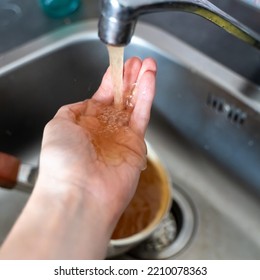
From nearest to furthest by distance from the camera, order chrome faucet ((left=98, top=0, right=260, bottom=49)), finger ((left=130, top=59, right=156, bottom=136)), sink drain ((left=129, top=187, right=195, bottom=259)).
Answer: chrome faucet ((left=98, top=0, right=260, bottom=49)) → finger ((left=130, top=59, right=156, bottom=136)) → sink drain ((left=129, top=187, right=195, bottom=259))

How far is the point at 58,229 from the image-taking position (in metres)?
0.41

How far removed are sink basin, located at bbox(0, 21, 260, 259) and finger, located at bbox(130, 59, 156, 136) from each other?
0.08m

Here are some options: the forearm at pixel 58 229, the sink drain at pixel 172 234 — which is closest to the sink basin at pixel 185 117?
the sink drain at pixel 172 234

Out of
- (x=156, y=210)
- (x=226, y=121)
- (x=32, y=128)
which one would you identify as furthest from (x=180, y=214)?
(x=32, y=128)

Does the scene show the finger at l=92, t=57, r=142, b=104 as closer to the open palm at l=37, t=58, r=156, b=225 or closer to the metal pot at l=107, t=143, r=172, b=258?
the open palm at l=37, t=58, r=156, b=225

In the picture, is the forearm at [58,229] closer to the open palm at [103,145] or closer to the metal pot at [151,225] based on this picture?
the open palm at [103,145]

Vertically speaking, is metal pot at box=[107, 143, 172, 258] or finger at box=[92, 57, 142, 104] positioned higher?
finger at box=[92, 57, 142, 104]

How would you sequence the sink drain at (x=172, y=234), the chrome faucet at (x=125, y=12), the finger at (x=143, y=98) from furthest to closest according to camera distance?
the sink drain at (x=172, y=234), the finger at (x=143, y=98), the chrome faucet at (x=125, y=12)

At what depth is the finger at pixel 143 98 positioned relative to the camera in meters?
0.55

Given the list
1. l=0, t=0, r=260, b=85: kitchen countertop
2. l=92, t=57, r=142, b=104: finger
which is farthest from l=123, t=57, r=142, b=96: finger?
l=0, t=0, r=260, b=85: kitchen countertop

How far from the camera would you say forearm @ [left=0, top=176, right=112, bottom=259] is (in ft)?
1.28

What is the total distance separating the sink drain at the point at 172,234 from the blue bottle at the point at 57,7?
37 centimetres
